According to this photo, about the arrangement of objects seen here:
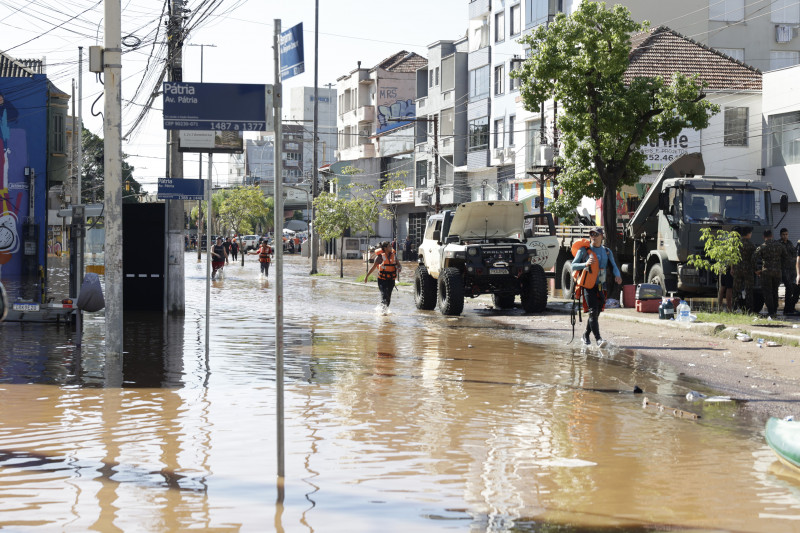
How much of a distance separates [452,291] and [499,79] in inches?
1406

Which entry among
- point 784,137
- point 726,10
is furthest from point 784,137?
point 726,10

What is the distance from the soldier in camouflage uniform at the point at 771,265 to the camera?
20.6 m

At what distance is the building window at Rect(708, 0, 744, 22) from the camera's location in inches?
1852

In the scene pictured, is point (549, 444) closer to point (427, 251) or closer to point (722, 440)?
point (722, 440)

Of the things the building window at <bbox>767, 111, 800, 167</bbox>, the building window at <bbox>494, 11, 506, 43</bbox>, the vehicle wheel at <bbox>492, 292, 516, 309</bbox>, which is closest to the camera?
the vehicle wheel at <bbox>492, 292, 516, 309</bbox>

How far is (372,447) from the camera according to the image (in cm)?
802

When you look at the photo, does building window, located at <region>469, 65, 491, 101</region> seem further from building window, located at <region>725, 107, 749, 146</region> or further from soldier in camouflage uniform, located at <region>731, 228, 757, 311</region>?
soldier in camouflage uniform, located at <region>731, 228, 757, 311</region>

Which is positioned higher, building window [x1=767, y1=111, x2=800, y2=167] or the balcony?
the balcony

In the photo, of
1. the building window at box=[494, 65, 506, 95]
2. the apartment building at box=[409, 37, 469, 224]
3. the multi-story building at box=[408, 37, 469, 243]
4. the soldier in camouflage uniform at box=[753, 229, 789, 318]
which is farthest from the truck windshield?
the multi-story building at box=[408, 37, 469, 243]

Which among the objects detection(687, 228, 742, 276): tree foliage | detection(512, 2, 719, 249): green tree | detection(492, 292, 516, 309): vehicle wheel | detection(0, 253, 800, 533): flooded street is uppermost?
detection(512, 2, 719, 249): green tree

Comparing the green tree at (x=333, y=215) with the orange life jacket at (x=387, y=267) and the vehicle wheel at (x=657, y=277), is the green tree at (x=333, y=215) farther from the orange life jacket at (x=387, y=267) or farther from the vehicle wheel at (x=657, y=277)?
Answer: the vehicle wheel at (x=657, y=277)

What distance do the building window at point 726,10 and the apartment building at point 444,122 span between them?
17.6 m

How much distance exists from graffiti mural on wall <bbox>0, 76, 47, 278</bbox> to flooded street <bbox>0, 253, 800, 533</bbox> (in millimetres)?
15101

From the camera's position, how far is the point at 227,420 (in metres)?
9.18
